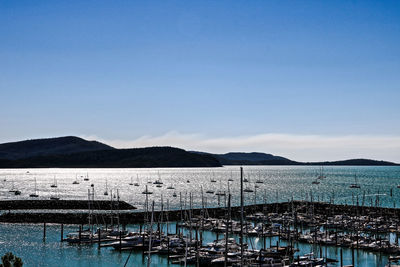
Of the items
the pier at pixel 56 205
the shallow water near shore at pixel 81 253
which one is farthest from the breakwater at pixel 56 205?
the shallow water near shore at pixel 81 253

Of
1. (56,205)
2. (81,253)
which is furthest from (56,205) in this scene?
(81,253)

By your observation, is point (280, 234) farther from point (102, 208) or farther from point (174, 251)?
point (102, 208)

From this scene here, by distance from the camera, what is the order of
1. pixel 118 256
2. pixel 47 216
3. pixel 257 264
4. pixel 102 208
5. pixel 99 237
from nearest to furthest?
pixel 257 264
pixel 118 256
pixel 99 237
pixel 47 216
pixel 102 208

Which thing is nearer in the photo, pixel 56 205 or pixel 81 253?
pixel 81 253

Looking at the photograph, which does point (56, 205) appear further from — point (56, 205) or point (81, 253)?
point (81, 253)

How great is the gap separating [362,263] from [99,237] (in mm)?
32037

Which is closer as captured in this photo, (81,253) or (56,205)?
(81,253)

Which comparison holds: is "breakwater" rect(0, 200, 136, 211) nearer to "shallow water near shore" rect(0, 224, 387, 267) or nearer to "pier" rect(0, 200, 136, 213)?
"pier" rect(0, 200, 136, 213)

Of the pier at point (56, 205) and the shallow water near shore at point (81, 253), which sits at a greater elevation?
the pier at point (56, 205)

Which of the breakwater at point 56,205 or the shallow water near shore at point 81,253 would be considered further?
the breakwater at point 56,205

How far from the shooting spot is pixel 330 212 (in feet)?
316

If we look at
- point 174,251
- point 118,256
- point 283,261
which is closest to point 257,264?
point 283,261

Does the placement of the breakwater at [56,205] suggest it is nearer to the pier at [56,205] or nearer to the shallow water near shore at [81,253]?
the pier at [56,205]

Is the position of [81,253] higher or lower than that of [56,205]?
lower
